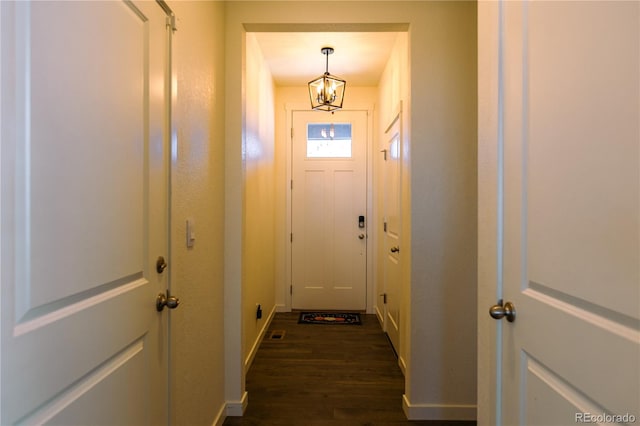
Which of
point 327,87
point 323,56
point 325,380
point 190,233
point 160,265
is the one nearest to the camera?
point 160,265

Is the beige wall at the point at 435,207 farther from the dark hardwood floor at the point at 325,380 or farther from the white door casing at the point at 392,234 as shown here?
the white door casing at the point at 392,234

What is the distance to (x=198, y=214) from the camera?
5.25ft

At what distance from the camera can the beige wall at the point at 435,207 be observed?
6.55 feet

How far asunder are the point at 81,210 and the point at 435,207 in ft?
5.65

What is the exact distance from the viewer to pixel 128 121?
1016mm

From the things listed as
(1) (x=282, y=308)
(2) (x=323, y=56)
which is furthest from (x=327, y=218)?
(2) (x=323, y=56)

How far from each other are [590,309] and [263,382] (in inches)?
86.4

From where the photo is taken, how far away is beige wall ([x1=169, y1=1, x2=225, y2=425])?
54.3 inches

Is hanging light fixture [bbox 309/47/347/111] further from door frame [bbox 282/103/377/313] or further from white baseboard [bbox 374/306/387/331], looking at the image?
white baseboard [bbox 374/306/387/331]

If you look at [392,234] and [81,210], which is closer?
[81,210]

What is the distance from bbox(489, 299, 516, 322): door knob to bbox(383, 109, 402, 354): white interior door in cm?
157

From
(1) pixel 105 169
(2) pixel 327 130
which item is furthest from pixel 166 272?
(2) pixel 327 130

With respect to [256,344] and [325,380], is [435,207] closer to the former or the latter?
[325,380]

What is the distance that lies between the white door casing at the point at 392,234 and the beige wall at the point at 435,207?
0.55 meters
